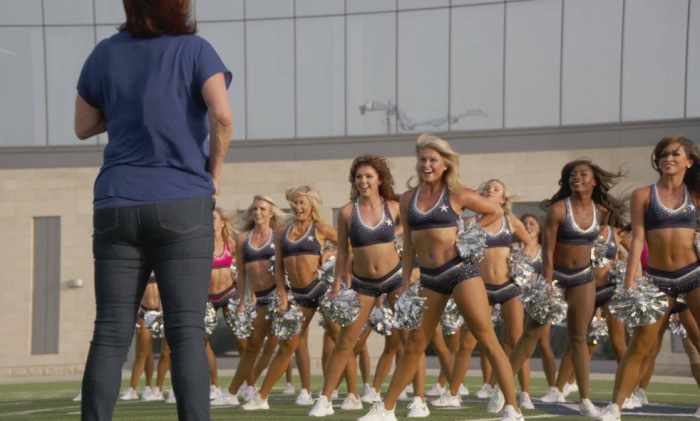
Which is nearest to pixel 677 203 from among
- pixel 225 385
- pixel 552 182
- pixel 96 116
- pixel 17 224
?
pixel 96 116

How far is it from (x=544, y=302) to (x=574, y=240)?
0.69 meters

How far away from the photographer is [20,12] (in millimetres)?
24656

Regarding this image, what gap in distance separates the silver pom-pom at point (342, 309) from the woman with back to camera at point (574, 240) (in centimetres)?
142

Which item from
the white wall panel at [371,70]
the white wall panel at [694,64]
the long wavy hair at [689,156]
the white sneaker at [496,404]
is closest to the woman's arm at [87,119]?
the long wavy hair at [689,156]

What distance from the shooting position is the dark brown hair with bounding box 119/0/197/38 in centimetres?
422

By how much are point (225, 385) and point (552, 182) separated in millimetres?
8162

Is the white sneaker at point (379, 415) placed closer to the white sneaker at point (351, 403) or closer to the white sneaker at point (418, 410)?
the white sneaker at point (418, 410)

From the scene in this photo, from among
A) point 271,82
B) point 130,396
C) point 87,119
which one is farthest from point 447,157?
point 271,82

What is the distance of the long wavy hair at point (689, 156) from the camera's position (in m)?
7.85

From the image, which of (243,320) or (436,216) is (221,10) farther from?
(436,216)

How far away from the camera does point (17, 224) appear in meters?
23.7

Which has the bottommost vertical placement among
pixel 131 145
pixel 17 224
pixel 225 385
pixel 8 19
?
pixel 225 385

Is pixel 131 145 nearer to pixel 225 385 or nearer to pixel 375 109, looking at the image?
pixel 225 385

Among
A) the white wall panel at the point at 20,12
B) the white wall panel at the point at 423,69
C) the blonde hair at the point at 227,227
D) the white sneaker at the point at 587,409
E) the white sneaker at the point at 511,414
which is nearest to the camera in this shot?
the white sneaker at the point at 511,414
